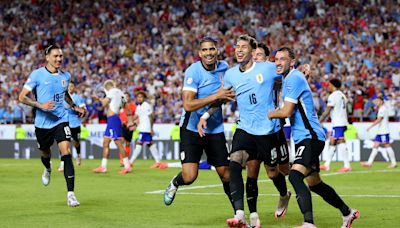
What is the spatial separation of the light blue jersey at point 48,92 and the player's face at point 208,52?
4228 mm

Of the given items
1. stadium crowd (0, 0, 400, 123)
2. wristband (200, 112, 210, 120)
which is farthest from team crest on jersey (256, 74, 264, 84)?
stadium crowd (0, 0, 400, 123)

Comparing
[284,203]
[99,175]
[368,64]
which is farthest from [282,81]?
[368,64]

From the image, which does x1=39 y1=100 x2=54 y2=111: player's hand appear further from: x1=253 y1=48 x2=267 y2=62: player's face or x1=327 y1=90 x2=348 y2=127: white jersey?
x1=327 y1=90 x2=348 y2=127: white jersey

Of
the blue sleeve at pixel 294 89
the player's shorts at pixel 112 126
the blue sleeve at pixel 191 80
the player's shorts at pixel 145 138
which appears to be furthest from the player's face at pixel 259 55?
the player's shorts at pixel 145 138

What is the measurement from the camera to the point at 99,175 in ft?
78.6

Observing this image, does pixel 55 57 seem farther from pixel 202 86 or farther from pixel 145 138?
pixel 145 138

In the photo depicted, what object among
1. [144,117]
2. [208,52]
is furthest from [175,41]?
[208,52]

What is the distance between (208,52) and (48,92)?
442 cm

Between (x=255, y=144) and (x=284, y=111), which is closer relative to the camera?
(x=284, y=111)

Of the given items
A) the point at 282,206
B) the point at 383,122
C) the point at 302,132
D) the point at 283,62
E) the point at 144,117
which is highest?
the point at 283,62

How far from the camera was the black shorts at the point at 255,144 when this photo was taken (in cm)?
1165

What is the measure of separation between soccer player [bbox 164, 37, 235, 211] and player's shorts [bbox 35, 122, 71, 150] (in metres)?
3.29

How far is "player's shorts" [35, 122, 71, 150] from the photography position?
15.4 m

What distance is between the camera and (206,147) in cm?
1265
